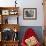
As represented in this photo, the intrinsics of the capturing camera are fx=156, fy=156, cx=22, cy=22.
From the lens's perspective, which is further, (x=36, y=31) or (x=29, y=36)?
(x=36, y=31)

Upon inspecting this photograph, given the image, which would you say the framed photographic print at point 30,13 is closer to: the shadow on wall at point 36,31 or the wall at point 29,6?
the wall at point 29,6

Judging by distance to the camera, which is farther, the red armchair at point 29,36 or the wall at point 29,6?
the wall at point 29,6

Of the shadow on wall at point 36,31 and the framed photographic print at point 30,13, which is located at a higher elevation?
the framed photographic print at point 30,13

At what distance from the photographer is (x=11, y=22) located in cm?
541

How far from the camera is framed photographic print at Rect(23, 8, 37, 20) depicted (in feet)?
17.7

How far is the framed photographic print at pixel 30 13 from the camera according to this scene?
540cm

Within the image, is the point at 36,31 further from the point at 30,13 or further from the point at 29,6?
the point at 29,6

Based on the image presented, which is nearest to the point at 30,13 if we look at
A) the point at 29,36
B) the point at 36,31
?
the point at 36,31

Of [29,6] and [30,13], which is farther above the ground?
[29,6]

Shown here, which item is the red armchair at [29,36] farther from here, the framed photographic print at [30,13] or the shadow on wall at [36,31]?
the framed photographic print at [30,13]

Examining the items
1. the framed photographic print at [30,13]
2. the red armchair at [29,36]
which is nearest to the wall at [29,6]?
the framed photographic print at [30,13]

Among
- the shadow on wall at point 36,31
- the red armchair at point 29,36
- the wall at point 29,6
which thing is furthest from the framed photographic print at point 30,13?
the red armchair at point 29,36

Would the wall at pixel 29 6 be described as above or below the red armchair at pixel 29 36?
above

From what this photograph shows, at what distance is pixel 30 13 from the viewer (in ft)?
17.8
